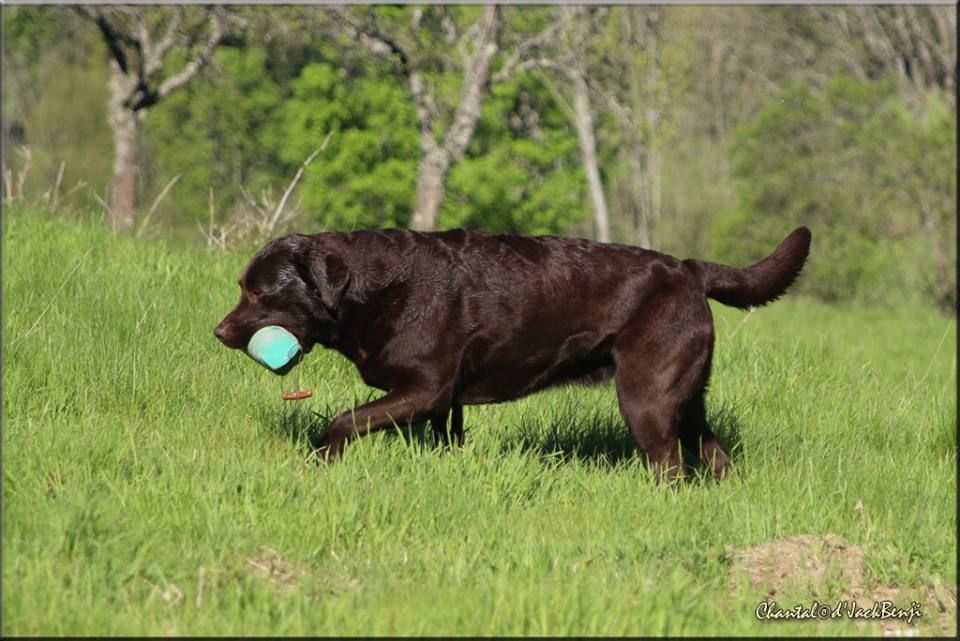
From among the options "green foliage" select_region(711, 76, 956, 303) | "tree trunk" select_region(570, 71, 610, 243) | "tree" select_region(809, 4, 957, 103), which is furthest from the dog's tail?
"tree" select_region(809, 4, 957, 103)

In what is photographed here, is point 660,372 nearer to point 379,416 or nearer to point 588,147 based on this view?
point 379,416

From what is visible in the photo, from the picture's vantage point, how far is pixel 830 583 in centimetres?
441

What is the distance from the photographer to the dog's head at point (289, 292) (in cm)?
555

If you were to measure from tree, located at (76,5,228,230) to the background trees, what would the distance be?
0.07 meters

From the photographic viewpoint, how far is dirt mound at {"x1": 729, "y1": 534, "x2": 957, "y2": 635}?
4.32 m

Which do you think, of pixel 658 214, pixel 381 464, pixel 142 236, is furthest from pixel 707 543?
pixel 658 214

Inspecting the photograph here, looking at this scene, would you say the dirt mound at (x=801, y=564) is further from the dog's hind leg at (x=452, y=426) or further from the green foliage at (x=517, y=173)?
the green foliage at (x=517, y=173)

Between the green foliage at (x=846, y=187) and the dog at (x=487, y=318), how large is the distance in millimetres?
23181

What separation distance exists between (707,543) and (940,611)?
36.2 inches

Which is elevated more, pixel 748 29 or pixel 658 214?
pixel 748 29

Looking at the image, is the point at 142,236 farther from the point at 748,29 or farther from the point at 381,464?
the point at 748,29

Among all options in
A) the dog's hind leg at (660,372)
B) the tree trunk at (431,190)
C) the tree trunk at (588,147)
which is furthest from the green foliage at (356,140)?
the dog's hind leg at (660,372)

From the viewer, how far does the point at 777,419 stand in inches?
276

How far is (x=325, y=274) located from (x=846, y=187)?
25.7 meters
